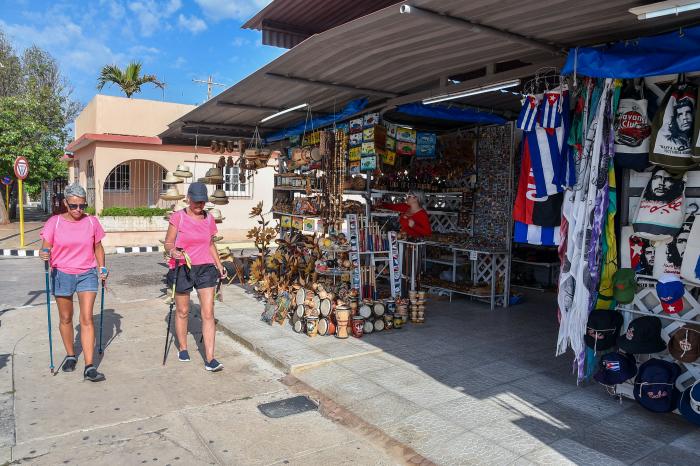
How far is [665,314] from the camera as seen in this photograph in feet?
13.9

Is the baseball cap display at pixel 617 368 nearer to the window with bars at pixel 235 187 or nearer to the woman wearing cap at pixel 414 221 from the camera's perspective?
the woman wearing cap at pixel 414 221

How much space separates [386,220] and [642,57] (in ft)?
16.5

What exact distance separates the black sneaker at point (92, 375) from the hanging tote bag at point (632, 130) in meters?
5.23

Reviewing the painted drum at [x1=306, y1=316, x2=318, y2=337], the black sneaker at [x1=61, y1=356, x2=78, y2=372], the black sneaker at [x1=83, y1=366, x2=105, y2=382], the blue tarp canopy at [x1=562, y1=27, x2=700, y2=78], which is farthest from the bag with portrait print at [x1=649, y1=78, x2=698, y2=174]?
the black sneaker at [x1=61, y1=356, x2=78, y2=372]

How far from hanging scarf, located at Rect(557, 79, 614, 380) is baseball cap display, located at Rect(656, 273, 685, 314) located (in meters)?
0.56

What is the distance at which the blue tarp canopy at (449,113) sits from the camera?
25.5 ft

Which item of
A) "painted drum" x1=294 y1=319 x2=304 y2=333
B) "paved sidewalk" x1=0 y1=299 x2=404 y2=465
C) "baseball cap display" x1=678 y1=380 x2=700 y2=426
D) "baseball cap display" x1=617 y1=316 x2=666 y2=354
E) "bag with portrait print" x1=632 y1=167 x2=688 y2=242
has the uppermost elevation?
"bag with portrait print" x1=632 y1=167 x2=688 y2=242

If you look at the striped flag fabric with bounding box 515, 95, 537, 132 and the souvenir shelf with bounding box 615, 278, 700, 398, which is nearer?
the souvenir shelf with bounding box 615, 278, 700, 398

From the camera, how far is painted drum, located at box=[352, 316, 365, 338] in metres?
6.45

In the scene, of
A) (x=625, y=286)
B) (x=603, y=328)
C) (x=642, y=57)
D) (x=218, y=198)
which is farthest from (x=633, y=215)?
(x=218, y=198)

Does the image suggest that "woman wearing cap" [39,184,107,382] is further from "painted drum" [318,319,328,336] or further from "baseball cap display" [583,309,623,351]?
"baseball cap display" [583,309,623,351]

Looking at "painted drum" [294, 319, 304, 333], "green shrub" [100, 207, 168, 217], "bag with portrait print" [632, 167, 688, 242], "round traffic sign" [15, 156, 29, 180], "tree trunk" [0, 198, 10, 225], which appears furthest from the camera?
"tree trunk" [0, 198, 10, 225]

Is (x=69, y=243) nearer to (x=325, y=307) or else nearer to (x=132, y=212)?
(x=325, y=307)

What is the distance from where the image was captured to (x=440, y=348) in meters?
6.04
